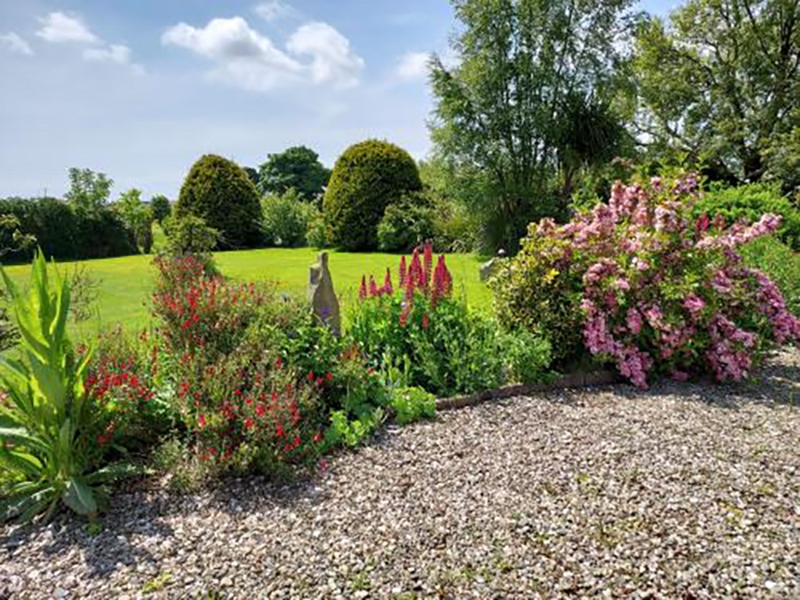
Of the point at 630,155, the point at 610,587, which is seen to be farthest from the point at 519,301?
the point at 630,155

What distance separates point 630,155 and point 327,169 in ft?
104

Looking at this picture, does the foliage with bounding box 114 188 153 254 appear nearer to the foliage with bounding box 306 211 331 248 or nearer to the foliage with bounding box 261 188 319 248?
the foliage with bounding box 261 188 319 248

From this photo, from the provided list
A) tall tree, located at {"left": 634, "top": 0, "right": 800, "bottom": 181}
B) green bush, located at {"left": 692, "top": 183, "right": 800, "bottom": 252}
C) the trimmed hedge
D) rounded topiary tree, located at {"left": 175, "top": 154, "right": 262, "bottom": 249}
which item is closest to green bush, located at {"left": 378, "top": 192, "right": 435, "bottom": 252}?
rounded topiary tree, located at {"left": 175, "top": 154, "right": 262, "bottom": 249}

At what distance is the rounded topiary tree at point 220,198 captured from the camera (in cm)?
1730

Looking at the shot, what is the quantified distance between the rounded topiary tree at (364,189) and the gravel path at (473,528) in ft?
42.2

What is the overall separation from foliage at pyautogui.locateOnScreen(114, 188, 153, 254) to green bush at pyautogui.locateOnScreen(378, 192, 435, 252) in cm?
994

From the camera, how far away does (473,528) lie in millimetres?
2344

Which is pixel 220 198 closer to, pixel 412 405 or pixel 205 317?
pixel 205 317

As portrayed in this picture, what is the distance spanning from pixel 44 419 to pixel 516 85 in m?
12.8

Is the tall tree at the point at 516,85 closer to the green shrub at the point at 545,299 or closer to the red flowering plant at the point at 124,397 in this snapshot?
the green shrub at the point at 545,299

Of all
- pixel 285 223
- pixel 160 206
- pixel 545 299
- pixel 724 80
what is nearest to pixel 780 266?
pixel 545 299

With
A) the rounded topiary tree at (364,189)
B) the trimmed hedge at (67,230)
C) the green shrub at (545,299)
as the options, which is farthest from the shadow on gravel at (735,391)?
the trimmed hedge at (67,230)

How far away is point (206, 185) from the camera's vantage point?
56.5ft

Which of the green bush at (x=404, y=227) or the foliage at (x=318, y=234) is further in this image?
the foliage at (x=318, y=234)
